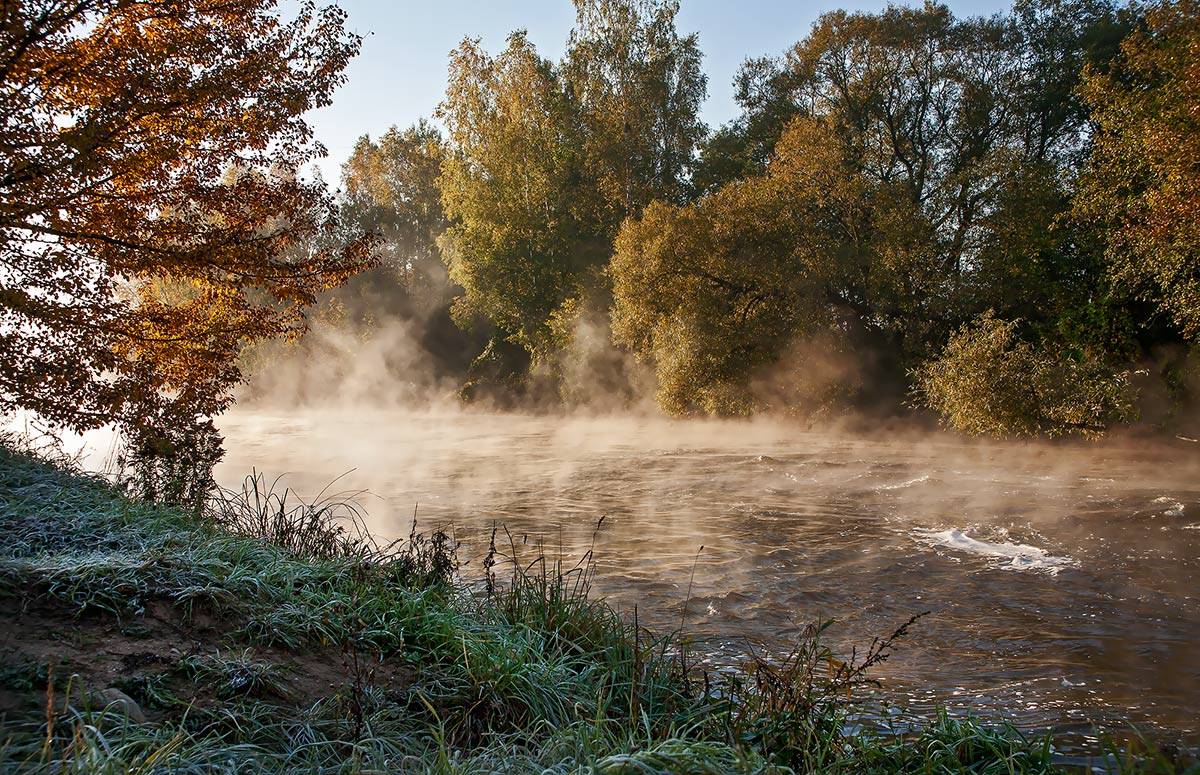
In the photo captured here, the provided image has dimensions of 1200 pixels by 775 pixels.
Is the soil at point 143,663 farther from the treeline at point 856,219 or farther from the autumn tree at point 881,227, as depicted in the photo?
the autumn tree at point 881,227

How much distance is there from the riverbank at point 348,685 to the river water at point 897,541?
3.94 ft

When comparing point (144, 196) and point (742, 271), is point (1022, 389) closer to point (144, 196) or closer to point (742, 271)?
point (742, 271)

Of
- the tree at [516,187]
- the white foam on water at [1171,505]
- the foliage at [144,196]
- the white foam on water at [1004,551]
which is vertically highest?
the tree at [516,187]

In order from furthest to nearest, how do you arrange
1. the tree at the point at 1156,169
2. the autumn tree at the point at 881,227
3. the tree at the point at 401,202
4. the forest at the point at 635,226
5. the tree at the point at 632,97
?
1. the tree at the point at 401,202
2. the tree at the point at 632,97
3. the autumn tree at the point at 881,227
4. the tree at the point at 1156,169
5. the forest at the point at 635,226

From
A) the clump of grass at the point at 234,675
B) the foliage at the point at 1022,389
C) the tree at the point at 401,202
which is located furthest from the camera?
the tree at the point at 401,202

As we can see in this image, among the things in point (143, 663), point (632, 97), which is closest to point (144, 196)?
point (143, 663)

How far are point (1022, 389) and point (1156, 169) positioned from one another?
4.84 meters

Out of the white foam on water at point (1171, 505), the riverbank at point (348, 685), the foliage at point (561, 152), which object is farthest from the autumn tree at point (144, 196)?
the foliage at point (561, 152)

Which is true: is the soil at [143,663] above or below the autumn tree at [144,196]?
below

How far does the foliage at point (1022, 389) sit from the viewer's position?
55.1ft

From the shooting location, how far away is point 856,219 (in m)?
22.1

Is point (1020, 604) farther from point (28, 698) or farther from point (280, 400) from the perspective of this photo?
point (280, 400)

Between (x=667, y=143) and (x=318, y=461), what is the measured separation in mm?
20956

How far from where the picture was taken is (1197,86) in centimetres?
1364
